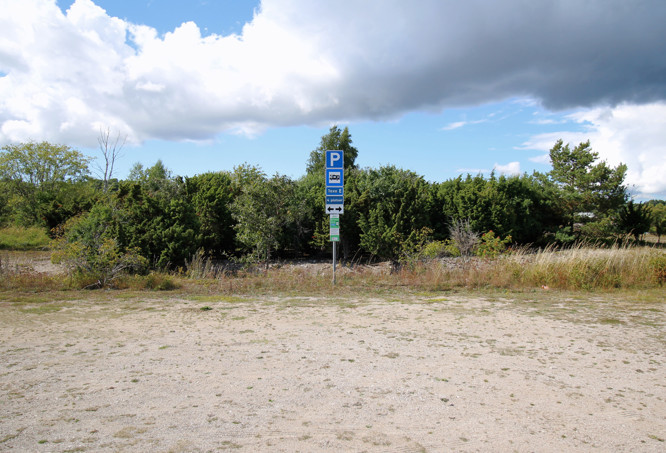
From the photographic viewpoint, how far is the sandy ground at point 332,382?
10.6 feet

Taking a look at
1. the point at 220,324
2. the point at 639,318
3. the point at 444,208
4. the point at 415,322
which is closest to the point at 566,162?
the point at 444,208

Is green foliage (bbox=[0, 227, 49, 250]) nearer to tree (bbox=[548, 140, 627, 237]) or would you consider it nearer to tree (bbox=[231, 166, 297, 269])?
tree (bbox=[231, 166, 297, 269])

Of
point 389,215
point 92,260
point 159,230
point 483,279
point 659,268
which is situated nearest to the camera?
point 92,260

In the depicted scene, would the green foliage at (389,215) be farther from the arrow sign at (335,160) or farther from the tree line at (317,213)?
the arrow sign at (335,160)

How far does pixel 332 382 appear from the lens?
428 centimetres

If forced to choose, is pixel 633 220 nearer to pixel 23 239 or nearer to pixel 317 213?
pixel 317 213

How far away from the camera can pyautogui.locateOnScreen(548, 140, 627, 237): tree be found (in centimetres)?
2666

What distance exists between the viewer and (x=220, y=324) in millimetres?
6703

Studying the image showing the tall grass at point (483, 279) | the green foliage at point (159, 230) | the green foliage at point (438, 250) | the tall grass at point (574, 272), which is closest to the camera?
the tall grass at point (483, 279)

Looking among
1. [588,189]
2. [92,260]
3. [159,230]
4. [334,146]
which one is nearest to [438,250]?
[159,230]

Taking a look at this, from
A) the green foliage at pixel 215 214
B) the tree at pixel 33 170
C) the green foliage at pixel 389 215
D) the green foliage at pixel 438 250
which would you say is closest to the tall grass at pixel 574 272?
the green foliage at pixel 438 250

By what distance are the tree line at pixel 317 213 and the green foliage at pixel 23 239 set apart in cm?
99

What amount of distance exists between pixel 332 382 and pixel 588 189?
2844cm

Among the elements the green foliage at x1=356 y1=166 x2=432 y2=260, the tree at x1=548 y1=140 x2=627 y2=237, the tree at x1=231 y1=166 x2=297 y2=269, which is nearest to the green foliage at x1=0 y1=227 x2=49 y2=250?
the tree at x1=231 y1=166 x2=297 y2=269
